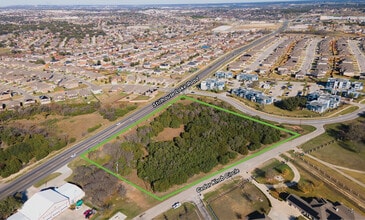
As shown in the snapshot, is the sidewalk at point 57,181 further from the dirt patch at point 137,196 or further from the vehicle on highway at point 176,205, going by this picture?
the vehicle on highway at point 176,205

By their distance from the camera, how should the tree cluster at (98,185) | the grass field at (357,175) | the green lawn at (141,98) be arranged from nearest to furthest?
the tree cluster at (98,185)
the grass field at (357,175)
the green lawn at (141,98)

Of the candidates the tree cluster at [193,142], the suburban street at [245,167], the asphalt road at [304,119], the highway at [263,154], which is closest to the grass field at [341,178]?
the suburban street at [245,167]

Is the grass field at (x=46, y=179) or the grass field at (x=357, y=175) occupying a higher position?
the grass field at (x=357, y=175)

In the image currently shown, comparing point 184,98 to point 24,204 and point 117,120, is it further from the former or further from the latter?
point 24,204

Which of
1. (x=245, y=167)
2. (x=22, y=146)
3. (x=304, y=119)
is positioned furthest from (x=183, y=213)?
(x=304, y=119)

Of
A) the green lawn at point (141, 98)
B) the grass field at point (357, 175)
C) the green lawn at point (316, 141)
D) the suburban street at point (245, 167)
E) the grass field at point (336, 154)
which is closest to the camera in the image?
the suburban street at point (245, 167)

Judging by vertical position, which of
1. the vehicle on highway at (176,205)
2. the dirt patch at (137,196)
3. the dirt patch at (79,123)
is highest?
the vehicle on highway at (176,205)

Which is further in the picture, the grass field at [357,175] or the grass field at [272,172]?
the grass field at [272,172]

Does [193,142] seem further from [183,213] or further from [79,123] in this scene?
[79,123]
